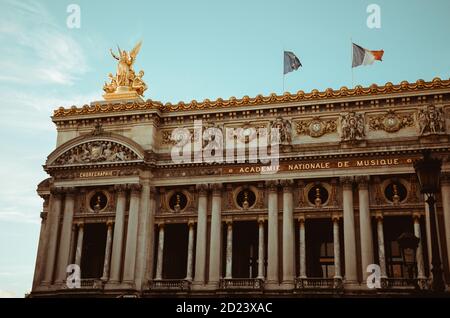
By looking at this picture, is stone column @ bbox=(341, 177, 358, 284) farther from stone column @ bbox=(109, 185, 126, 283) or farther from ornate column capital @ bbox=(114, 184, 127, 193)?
ornate column capital @ bbox=(114, 184, 127, 193)

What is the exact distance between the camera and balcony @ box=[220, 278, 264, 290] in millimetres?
32906

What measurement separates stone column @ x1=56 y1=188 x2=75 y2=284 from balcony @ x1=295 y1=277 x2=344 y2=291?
1518cm

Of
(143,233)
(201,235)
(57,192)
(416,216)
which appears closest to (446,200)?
(416,216)

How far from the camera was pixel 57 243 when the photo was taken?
3722 centimetres

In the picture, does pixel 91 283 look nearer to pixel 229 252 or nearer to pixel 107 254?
pixel 107 254

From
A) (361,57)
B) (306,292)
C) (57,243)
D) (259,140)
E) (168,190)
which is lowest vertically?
(306,292)

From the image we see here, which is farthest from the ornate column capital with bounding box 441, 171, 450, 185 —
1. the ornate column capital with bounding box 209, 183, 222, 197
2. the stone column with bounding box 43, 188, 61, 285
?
the stone column with bounding box 43, 188, 61, 285

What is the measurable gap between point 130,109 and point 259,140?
30.7ft

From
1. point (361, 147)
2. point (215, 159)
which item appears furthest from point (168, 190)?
point (361, 147)

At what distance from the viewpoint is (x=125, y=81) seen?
41500 millimetres

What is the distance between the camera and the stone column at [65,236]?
119 feet

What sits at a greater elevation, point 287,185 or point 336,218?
point 287,185

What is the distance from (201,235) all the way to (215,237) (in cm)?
94

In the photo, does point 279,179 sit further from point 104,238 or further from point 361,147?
point 104,238
